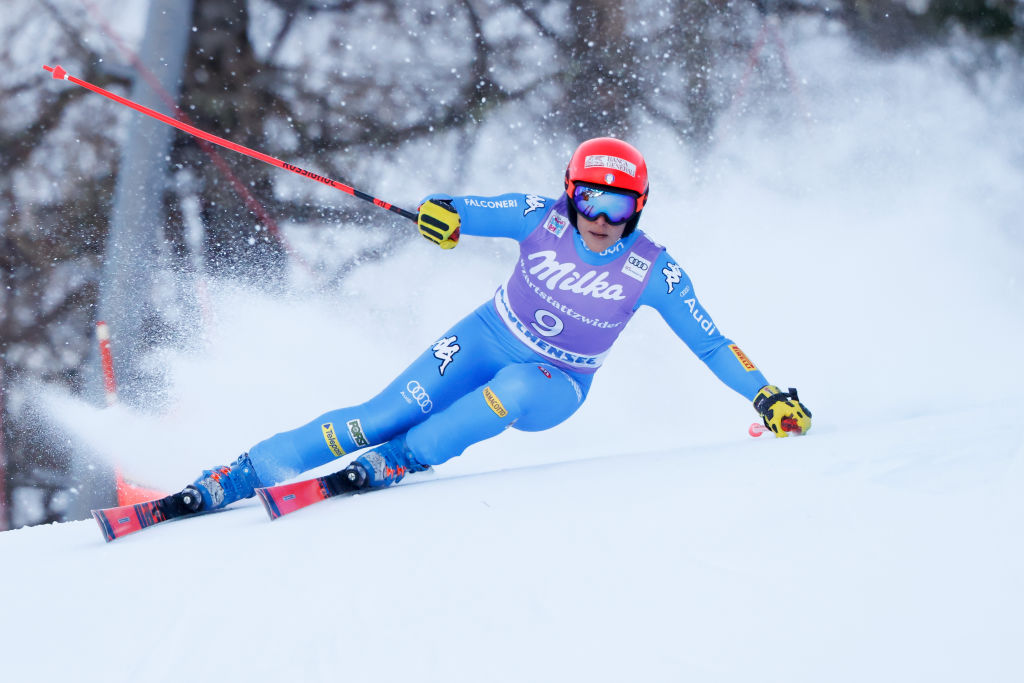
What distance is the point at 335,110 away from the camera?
6.53 metres

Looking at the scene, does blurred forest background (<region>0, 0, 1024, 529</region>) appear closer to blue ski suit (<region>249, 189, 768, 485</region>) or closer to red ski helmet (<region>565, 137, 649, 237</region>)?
blue ski suit (<region>249, 189, 768, 485</region>)

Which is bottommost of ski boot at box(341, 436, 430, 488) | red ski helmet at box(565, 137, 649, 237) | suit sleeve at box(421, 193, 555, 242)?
ski boot at box(341, 436, 430, 488)

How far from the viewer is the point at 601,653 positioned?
0.97m

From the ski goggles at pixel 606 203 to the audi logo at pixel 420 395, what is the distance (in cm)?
89

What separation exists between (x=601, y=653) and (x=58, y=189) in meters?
7.05

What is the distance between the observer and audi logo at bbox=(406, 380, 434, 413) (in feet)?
8.23

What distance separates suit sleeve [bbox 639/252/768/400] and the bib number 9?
1.08 feet

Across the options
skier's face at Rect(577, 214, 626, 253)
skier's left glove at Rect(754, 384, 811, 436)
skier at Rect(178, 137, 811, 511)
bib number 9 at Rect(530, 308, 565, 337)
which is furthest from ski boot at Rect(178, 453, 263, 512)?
skier's left glove at Rect(754, 384, 811, 436)

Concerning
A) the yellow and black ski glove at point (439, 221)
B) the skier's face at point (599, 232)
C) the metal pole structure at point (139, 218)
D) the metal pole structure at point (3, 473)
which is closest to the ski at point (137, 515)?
the yellow and black ski glove at point (439, 221)

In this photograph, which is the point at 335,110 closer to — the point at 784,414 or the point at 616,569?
the point at 784,414

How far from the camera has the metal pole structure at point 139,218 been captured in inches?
240

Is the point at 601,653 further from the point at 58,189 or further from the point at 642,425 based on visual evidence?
the point at 58,189

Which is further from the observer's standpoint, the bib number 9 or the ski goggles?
the bib number 9

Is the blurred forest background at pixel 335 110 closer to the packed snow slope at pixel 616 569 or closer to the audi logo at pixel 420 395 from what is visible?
the packed snow slope at pixel 616 569
